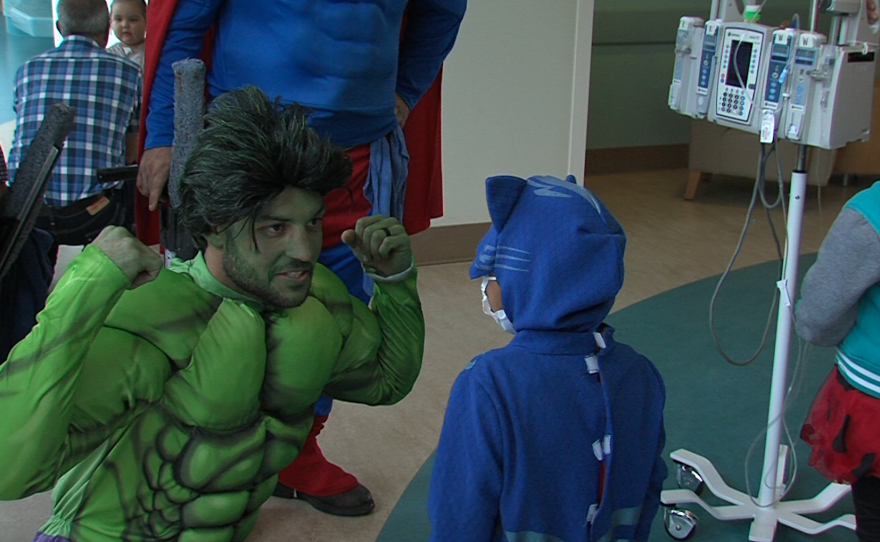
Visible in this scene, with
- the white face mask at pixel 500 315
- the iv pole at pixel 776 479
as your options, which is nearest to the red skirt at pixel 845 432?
the iv pole at pixel 776 479

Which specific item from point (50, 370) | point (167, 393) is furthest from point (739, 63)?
point (50, 370)

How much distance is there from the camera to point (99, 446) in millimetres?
1316

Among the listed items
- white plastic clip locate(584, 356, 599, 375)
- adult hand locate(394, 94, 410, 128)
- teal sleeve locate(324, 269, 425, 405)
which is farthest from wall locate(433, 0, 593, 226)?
white plastic clip locate(584, 356, 599, 375)

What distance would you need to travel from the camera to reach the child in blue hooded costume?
52.2 inches

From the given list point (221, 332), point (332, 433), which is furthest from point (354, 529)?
point (221, 332)

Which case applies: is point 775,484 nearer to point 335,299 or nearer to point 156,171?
point 335,299

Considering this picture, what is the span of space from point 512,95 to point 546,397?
3223 mm

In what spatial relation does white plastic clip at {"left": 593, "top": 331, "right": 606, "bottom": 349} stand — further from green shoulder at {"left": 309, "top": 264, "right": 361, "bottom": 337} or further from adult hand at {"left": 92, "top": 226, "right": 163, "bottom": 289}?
adult hand at {"left": 92, "top": 226, "right": 163, "bottom": 289}

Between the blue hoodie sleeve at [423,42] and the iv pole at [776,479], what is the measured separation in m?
0.74

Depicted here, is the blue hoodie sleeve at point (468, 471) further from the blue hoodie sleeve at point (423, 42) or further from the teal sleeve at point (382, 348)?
the blue hoodie sleeve at point (423, 42)

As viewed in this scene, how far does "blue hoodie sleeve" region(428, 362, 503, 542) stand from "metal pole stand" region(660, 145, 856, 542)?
1.21m

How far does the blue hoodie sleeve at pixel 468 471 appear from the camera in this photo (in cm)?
132

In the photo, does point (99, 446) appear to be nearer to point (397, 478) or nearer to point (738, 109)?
point (397, 478)

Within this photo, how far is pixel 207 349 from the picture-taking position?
1.36 m
